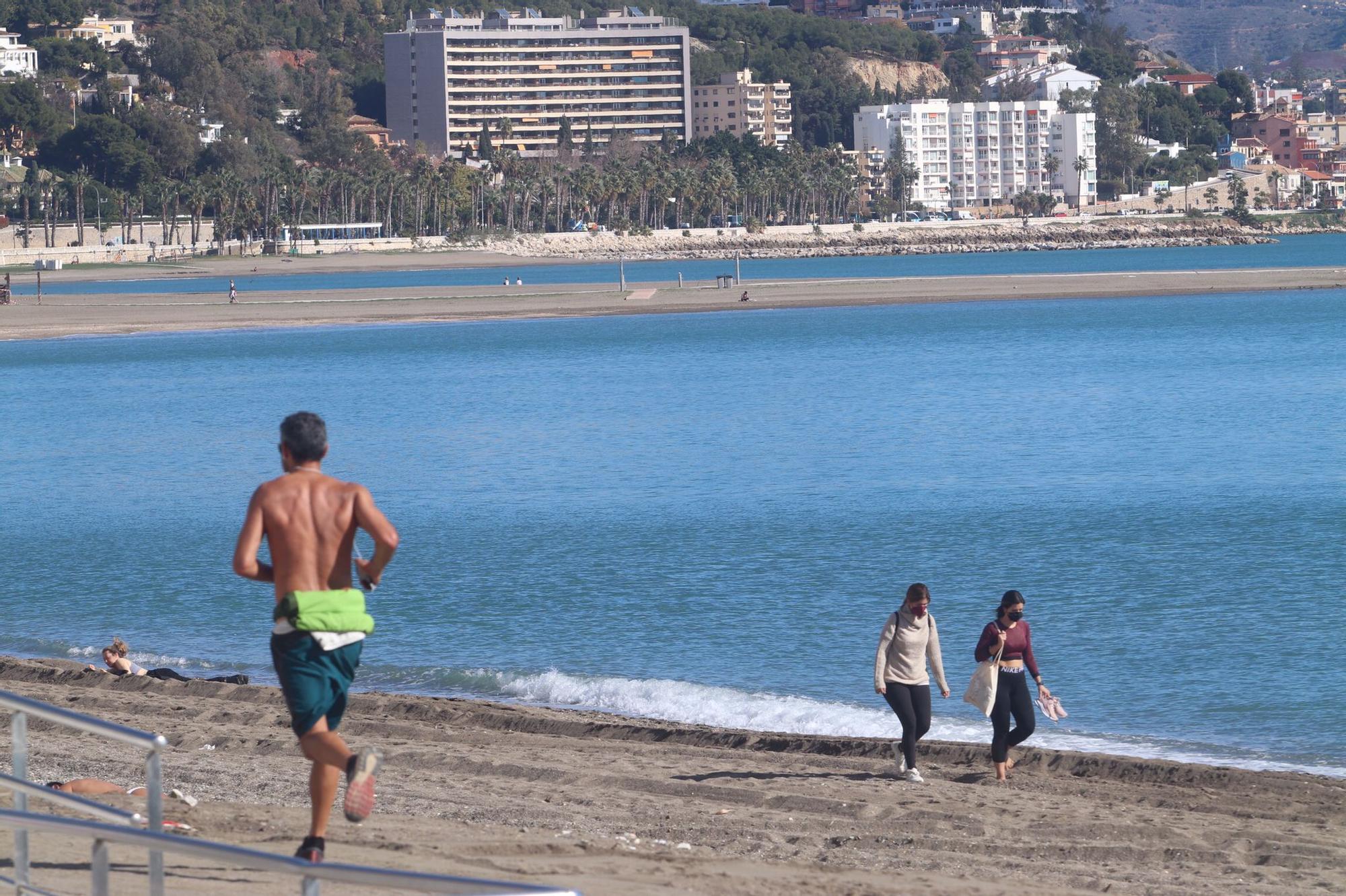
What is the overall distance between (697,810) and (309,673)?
3.68 m

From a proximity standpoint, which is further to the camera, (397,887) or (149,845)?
(149,845)

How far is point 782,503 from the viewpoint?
2731 cm

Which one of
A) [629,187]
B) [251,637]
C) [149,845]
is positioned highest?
[629,187]

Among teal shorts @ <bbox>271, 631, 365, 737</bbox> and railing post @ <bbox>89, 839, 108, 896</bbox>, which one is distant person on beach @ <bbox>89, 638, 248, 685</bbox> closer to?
teal shorts @ <bbox>271, 631, 365, 737</bbox>

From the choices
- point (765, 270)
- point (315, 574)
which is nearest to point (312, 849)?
point (315, 574)

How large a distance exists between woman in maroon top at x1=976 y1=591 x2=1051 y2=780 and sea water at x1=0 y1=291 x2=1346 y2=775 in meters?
1.86

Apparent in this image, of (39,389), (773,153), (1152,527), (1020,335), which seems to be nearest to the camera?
(1152,527)

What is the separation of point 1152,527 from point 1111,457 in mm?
8951

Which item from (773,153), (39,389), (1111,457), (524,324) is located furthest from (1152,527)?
(773,153)

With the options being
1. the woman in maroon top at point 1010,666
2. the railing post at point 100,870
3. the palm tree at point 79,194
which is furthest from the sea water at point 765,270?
the railing post at point 100,870

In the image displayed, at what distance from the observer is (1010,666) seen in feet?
34.4

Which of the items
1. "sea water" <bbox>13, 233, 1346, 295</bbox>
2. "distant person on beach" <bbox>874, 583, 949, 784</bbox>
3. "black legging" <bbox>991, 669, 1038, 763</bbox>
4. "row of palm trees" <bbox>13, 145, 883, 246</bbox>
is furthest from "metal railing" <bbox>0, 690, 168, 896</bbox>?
"row of palm trees" <bbox>13, 145, 883, 246</bbox>

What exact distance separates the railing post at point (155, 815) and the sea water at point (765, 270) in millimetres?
88741

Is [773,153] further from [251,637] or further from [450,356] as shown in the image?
[251,637]
